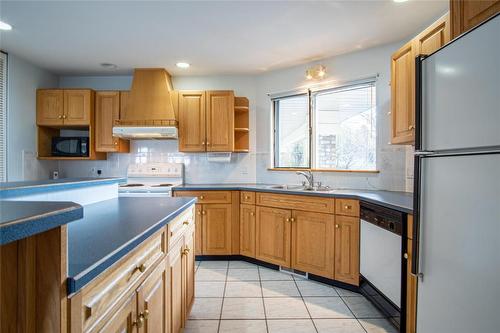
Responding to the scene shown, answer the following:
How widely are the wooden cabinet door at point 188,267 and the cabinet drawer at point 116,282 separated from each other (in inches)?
23.9

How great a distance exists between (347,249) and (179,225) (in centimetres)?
162

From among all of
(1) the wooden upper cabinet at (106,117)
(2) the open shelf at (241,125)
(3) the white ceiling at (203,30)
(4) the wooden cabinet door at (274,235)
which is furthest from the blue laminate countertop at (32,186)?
(2) the open shelf at (241,125)

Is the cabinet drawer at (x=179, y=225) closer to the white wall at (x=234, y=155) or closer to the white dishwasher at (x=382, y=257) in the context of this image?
the white dishwasher at (x=382, y=257)

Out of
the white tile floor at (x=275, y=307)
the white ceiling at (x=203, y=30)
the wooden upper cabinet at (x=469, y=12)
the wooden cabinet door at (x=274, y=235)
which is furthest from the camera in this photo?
the wooden cabinet door at (x=274, y=235)

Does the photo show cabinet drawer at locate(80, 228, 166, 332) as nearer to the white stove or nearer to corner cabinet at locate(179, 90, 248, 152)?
corner cabinet at locate(179, 90, 248, 152)

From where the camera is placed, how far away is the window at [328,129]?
3.07m

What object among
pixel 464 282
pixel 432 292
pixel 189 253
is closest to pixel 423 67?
pixel 464 282

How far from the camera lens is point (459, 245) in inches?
45.1

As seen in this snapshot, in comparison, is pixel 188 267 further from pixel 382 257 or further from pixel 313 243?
Result: pixel 382 257

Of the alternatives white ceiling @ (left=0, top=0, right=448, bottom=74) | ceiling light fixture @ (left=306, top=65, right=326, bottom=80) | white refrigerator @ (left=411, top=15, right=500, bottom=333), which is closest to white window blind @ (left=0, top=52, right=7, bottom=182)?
white ceiling @ (left=0, top=0, right=448, bottom=74)

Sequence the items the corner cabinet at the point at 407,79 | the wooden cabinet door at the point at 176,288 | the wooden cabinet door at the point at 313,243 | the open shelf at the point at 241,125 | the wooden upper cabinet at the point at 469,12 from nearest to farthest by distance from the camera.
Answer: the wooden upper cabinet at the point at 469,12, the wooden cabinet door at the point at 176,288, the corner cabinet at the point at 407,79, the wooden cabinet door at the point at 313,243, the open shelf at the point at 241,125

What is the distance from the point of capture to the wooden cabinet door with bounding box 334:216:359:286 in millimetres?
2480

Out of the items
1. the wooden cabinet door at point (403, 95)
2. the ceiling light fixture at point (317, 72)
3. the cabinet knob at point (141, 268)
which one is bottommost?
the cabinet knob at point (141, 268)

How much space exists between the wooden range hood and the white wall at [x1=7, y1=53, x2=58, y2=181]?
3.62 feet
